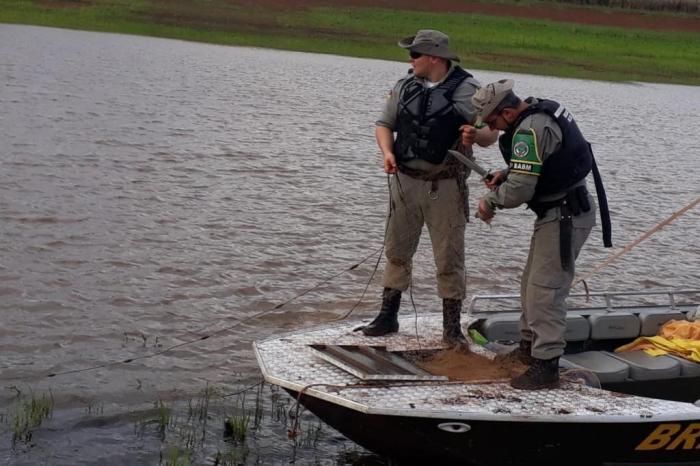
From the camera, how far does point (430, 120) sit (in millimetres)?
7047

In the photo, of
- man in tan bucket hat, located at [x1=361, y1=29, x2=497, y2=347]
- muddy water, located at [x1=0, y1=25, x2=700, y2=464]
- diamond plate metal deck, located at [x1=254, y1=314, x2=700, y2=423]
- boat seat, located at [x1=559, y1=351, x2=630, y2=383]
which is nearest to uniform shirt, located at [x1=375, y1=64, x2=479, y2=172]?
man in tan bucket hat, located at [x1=361, y1=29, x2=497, y2=347]

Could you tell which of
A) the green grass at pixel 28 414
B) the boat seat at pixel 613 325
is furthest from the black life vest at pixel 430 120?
the green grass at pixel 28 414

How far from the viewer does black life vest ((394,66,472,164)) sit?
7047 millimetres

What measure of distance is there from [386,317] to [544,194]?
1541 mm

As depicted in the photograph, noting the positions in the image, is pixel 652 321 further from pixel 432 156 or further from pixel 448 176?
pixel 432 156

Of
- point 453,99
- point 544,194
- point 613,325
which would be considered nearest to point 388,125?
point 453,99

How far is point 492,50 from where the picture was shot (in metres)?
41.5

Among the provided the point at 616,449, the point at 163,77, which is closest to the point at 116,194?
the point at 616,449

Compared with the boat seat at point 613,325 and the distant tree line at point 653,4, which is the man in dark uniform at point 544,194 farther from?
the distant tree line at point 653,4

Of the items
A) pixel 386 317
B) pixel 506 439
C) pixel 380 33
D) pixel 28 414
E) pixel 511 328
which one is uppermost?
pixel 380 33

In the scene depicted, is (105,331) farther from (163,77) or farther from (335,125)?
(163,77)

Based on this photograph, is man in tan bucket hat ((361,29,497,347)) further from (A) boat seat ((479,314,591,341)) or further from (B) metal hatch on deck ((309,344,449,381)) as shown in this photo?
(B) metal hatch on deck ((309,344,449,381))

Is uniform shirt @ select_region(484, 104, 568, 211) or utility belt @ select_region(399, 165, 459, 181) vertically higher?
uniform shirt @ select_region(484, 104, 568, 211)

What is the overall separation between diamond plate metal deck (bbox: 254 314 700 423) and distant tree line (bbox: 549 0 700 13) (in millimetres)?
53532
